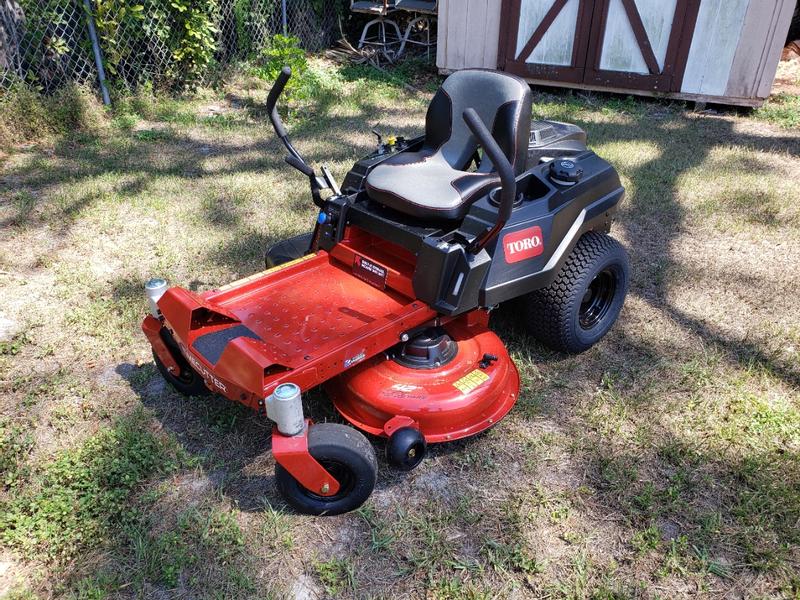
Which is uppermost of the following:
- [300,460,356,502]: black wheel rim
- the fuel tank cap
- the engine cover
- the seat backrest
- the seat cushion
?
the seat backrest

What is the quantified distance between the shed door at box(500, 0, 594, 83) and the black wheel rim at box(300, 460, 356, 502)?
6.27m

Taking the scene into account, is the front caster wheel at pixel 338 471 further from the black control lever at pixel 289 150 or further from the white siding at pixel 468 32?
A: the white siding at pixel 468 32

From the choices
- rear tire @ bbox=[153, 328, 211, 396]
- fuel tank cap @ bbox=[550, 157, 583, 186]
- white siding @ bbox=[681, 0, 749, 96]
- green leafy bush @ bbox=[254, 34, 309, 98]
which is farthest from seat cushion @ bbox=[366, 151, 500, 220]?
white siding @ bbox=[681, 0, 749, 96]

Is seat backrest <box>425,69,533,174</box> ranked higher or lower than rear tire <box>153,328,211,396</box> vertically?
higher

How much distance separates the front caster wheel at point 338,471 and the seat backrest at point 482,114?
1461mm

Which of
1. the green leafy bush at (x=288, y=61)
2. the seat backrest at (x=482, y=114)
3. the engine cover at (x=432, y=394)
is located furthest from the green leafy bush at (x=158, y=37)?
the engine cover at (x=432, y=394)

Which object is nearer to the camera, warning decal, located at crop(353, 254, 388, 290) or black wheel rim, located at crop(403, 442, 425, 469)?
black wheel rim, located at crop(403, 442, 425, 469)

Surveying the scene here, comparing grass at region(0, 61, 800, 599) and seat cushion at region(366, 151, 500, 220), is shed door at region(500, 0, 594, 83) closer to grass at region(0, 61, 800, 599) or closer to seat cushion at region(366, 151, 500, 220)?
grass at region(0, 61, 800, 599)

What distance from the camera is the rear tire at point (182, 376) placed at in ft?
8.80

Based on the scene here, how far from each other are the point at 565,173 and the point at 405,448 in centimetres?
142

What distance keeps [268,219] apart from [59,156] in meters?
2.23

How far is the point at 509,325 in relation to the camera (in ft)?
10.9

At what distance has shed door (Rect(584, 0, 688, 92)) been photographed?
6660mm

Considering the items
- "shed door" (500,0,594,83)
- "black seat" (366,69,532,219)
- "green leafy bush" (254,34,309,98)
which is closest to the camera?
"black seat" (366,69,532,219)
